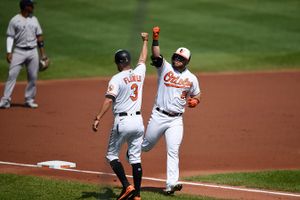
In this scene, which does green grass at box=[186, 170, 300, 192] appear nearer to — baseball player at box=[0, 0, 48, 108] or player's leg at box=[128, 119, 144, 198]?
player's leg at box=[128, 119, 144, 198]

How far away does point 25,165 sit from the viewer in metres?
13.0

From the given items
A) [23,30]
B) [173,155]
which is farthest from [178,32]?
[173,155]

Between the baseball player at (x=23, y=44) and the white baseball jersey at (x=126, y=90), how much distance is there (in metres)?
6.39

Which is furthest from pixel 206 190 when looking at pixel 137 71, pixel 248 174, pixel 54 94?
pixel 54 94

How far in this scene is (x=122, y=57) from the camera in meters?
10.6

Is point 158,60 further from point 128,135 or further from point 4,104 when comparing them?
point 4,104

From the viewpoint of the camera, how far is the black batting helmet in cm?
1059

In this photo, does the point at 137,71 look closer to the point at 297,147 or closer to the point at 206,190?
the point at 206,190

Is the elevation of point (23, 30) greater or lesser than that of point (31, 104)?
greater

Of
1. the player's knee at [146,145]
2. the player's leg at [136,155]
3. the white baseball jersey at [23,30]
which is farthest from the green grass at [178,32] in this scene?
the player's leg at [136,155]

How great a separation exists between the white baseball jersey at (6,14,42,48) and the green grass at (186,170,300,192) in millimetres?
5874

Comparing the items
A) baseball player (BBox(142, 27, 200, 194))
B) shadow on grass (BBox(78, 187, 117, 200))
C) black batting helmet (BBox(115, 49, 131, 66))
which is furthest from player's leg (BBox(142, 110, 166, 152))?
black batting helmet (BBox(115, 49, 131, 66))

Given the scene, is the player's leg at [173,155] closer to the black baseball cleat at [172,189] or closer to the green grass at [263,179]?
the black baseball cleat at [172,189]

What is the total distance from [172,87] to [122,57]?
1.19 meters
